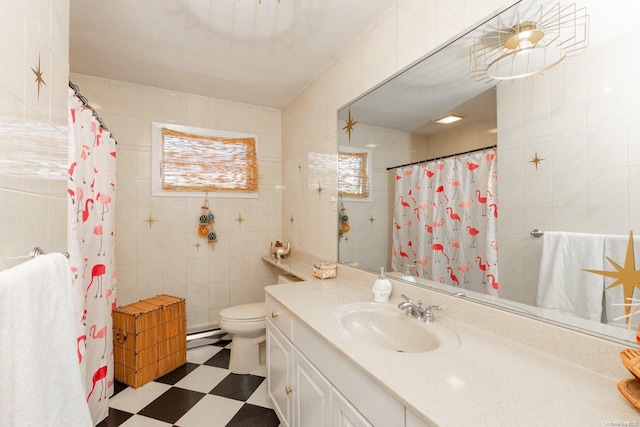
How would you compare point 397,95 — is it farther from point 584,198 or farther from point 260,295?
point 260,295

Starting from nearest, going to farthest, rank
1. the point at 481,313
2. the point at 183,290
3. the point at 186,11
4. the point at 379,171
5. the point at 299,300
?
the point at 481,313 < the point at 299,300 < the point at 186,11 < the point at 379,171 < the point at 183,290

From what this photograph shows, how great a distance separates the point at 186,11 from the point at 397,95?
1.29 m

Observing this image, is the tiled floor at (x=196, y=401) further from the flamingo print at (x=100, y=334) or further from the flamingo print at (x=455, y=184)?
the flamingo print at (x=455, y=184)

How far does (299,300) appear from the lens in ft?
4.75

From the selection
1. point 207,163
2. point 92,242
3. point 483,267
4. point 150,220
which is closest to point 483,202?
point 483,267

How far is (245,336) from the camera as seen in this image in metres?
2.10

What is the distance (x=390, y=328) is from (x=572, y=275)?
27.8 inches

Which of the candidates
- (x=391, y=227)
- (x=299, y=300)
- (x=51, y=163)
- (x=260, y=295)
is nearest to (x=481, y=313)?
(x=391, y=227)

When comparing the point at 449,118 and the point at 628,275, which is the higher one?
the point at 449,118

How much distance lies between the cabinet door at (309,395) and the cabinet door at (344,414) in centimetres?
4

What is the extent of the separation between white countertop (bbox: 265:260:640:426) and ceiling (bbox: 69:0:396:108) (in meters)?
1.72

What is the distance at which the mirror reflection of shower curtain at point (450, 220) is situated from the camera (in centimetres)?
111

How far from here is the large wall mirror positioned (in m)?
0.76

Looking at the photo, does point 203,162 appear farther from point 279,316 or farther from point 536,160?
point 536,160
